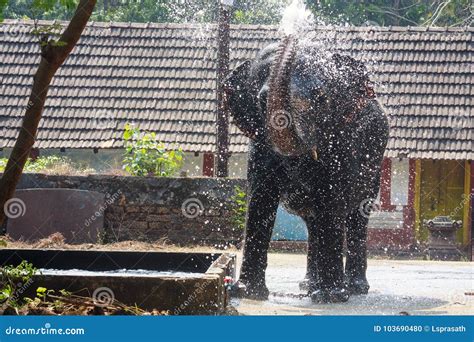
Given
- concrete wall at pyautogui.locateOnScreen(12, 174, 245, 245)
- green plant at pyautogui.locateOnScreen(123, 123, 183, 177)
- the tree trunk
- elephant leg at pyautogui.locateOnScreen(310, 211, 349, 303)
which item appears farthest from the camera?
green plant at pyautogui.locateOnScreen(123, 123, 183, 177)

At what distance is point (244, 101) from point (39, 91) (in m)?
4.60

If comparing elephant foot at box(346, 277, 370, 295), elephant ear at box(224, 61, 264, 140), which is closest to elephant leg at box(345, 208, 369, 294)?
elephant foot at box(346, 277, 370, 295)

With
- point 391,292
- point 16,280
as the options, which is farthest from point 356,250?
point 16,280

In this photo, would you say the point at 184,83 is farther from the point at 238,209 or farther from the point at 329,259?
the point at 329,259

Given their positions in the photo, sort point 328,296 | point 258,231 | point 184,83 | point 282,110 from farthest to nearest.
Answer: point 184,83
point 258,231
point 328,296
point 282,110

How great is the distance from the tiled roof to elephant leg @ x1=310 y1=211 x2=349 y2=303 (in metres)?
10.7

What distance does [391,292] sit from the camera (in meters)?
12.3

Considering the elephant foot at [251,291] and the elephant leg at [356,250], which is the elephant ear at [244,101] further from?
the elephant leg at [356,250]

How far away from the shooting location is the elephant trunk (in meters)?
10.1

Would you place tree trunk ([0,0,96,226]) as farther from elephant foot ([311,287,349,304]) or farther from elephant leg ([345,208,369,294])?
elephant leg ([345,208,369,294])

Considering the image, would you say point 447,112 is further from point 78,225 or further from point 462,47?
point 78,225

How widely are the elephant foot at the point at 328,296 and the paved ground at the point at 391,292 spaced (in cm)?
9

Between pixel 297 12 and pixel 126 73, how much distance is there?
12.4 metres

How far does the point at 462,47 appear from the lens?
23.7 metres
